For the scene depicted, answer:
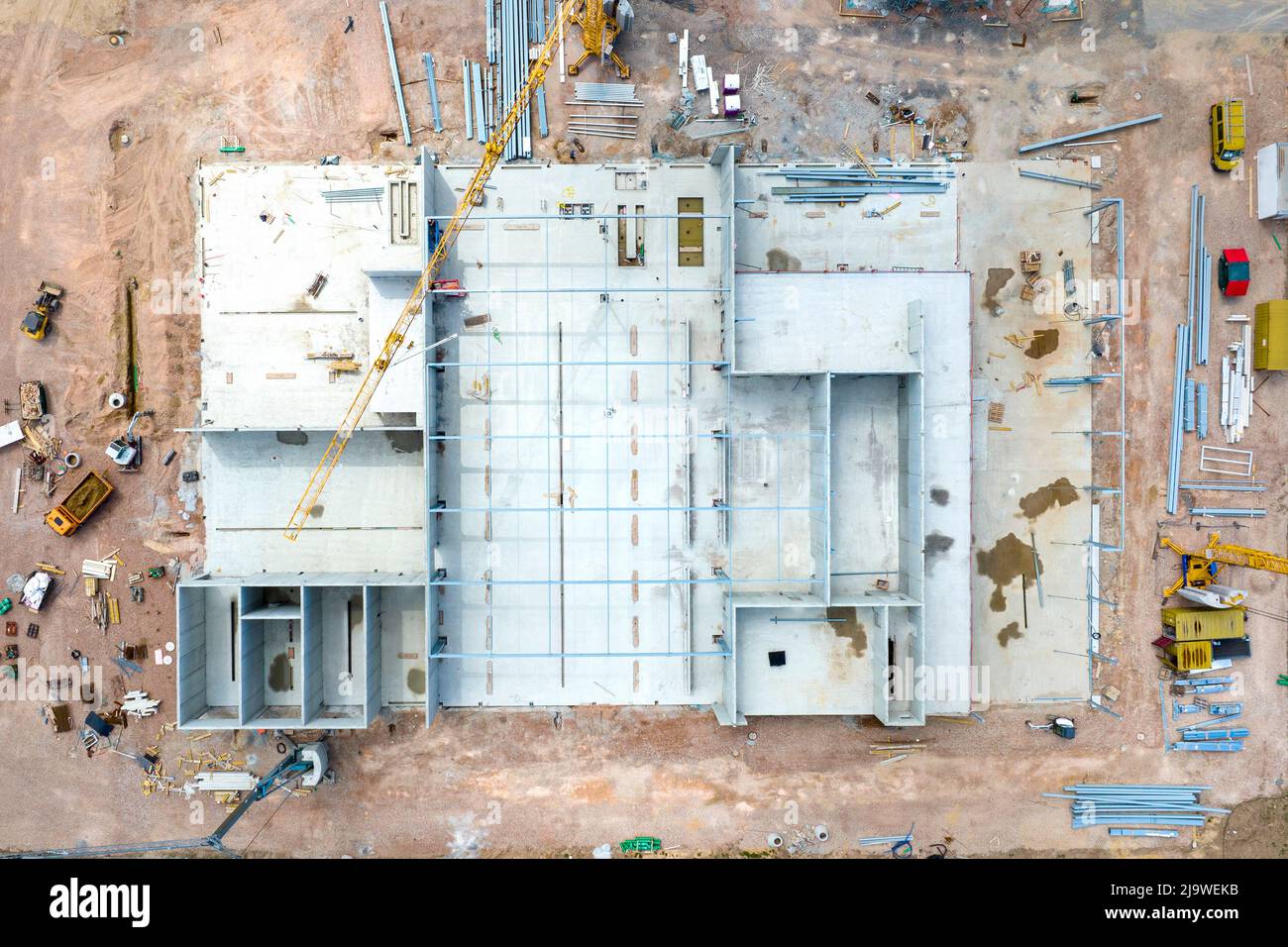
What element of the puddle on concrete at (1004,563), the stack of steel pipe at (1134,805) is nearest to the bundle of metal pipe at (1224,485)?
the puddle on concrete at (1004,563)

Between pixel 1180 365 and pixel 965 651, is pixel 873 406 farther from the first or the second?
pixel 1180 365

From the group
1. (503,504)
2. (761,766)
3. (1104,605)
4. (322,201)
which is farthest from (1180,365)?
(322,201)

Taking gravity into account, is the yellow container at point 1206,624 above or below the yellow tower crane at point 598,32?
below

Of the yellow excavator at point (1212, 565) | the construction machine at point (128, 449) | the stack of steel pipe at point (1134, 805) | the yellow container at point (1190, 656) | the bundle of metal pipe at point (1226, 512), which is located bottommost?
the stack of steel pipe at point (1134, 805)

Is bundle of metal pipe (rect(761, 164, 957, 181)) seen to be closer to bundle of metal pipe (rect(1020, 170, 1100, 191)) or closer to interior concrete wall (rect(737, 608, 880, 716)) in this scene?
bundle of metal pipe (rect(1020, 170, 1100, 191))

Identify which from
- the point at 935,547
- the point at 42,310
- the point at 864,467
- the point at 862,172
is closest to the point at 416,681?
the point at 864,467

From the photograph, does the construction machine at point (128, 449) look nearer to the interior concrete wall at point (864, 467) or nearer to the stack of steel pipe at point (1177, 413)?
the interior concrete wall at point (864, 467)
